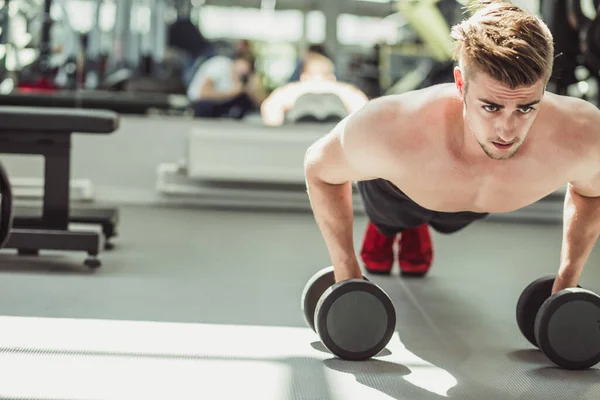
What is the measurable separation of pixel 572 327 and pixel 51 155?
2.17 metres

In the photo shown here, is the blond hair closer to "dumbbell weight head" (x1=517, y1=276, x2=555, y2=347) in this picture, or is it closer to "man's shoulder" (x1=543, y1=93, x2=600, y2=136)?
"man's shoulder" (x1=543, y1=93, x2=600, y2=136)

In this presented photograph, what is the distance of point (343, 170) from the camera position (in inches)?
76.6

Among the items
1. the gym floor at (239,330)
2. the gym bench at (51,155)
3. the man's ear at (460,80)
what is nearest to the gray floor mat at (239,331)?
the gym floor at (239,330)

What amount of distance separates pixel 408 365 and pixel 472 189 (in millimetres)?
460

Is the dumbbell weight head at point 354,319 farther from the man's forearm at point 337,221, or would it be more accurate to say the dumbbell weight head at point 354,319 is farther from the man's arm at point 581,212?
the man's arm at point 581,212

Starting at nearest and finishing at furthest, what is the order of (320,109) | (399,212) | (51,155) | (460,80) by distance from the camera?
(460,80), (399,212), (51,155), (320,109)

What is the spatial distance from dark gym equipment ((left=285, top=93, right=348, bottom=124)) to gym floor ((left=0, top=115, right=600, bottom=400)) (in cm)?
197

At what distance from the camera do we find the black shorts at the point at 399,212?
2367 millimetres

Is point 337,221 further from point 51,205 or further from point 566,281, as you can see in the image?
point 51,205

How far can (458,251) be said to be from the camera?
13.6 feet

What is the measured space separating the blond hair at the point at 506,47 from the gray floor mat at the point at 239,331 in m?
0.69

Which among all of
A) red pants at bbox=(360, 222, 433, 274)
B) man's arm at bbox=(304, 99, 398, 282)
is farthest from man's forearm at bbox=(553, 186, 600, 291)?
red pants at bbox=(360, 222, 433, 274)

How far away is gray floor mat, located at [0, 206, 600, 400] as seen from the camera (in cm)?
175

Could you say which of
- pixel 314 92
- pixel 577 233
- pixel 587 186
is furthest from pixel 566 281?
pixel 314 92
